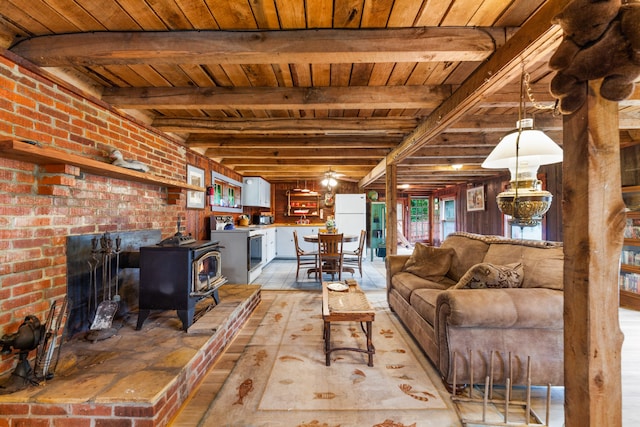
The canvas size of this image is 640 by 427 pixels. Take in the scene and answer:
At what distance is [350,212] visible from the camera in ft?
25.2

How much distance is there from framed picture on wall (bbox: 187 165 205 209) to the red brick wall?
1.22 meters

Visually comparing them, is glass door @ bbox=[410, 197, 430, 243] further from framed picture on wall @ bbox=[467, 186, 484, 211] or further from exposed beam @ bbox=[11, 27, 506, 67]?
exposed beam @ bbox=[11, 27, 506, 67]

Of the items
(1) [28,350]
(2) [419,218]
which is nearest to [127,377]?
(1) [28,350]

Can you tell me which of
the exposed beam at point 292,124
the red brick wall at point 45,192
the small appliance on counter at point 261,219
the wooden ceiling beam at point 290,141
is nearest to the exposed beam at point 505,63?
the exposed beam at point 292,124

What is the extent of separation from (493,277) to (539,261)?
433 mm

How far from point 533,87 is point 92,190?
3.87 meters

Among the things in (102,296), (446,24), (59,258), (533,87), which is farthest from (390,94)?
(102,296)

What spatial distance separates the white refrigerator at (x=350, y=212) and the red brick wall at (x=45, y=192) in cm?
548

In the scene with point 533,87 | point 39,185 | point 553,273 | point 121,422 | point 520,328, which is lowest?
point 121,422

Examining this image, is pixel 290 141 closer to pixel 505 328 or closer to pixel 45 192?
pixel 45 192

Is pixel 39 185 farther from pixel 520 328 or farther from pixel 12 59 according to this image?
pixel 520 328

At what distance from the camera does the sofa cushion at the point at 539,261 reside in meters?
2.02

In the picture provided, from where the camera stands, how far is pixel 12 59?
1.71 metres

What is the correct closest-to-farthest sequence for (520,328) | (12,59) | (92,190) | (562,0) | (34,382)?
(562,0), (34,382), (12,59), (520,328), (92,190)
